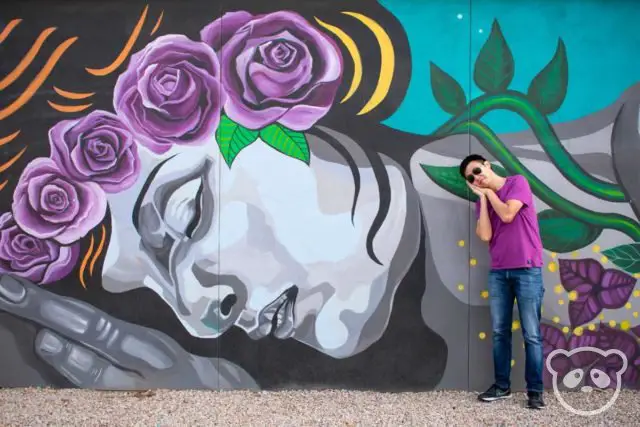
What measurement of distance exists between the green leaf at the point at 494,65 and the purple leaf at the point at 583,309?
1551mm

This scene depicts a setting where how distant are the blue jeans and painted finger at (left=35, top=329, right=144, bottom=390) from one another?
2.48 metres

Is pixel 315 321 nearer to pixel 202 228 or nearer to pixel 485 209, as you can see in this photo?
pixel 202 228

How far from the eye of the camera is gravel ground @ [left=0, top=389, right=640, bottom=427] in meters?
3.89

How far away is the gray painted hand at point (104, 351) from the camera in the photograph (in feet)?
14.7

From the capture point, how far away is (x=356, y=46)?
4.43m

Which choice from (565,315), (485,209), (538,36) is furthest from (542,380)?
(538,36)

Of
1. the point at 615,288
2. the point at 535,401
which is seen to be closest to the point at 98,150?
the point at 535,401

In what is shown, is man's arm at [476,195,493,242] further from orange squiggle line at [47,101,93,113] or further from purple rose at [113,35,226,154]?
orange squiggle line at [47,101,93,113]

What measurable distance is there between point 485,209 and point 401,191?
59 centimetres

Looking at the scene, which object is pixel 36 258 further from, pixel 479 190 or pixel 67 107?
pixel 479 190

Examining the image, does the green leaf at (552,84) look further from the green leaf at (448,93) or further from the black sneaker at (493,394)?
the black sneaker at (493,394)

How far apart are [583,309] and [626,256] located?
470 millimetres

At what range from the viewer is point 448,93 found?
4.40 m

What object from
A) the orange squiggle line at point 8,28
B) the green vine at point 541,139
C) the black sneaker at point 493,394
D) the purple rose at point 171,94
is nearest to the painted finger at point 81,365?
the purple rose at point 171,94
